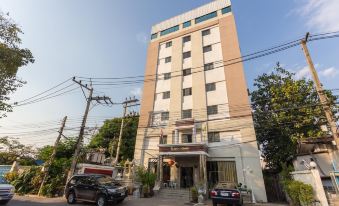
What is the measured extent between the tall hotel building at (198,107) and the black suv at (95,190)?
7.14m

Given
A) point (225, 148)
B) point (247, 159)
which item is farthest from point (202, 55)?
point (247, 159)

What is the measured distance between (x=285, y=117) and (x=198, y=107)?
922 cm

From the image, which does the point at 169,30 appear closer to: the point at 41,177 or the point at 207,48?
the point at 207,48

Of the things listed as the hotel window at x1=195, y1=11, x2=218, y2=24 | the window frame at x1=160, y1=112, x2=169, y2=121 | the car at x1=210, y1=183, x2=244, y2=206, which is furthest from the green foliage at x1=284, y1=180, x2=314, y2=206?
the hotel window at x1=195, y1=11, x2=218, y2=24

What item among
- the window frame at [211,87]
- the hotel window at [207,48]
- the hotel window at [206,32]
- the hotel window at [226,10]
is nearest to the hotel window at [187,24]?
the hotel window at [206,32]

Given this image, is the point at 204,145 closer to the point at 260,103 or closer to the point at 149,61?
the point at 260,103

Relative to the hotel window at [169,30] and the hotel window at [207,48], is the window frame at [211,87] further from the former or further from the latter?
the hotel window at [169,30]

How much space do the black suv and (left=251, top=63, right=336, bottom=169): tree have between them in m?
15.5

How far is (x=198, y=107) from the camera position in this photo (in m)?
22.5

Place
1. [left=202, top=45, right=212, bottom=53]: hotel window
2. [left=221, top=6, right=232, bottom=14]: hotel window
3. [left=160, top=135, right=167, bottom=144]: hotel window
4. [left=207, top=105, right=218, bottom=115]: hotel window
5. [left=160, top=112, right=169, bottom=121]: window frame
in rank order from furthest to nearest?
[left=221, top=6, right=232, bottom=14]: hotel window
[left=202, top=45, right=212, bottom=53]: hotel window
[left=160, top=112, right=169, bottom=121]: window frame
[left=160, top=135, right=167, bottom=144]: hotel window
[left=207, top=105, right=218, bottom=115]: hotel window

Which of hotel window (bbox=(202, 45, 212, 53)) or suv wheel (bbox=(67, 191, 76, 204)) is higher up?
hotel window (bbox=(202, 45, 212, 53))

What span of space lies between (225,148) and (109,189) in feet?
41.2

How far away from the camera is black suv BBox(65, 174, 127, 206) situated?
11047 mm

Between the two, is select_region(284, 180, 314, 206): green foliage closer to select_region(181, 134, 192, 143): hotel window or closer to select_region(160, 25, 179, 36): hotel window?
select_region(181, 134, 192, 143): hotel window
